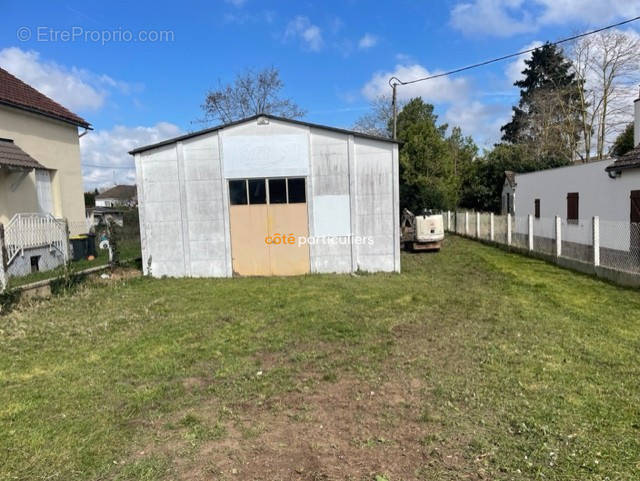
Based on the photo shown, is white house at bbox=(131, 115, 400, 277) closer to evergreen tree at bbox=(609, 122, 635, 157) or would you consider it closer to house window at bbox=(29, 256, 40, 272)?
house window at bbox=(29, 256, 40, 272)

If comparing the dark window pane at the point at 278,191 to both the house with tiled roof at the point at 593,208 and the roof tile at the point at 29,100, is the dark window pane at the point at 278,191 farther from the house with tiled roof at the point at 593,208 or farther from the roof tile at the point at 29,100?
the roof tile at the point at 29,100

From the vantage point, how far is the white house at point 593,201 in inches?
403

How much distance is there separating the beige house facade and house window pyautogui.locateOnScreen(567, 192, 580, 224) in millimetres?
18327

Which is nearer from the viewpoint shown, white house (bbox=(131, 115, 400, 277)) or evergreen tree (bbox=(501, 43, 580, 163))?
white house (bbox=(131, 115, 400, 277))

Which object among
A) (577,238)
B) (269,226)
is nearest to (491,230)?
(577,238)

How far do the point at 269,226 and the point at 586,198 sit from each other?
1218cm

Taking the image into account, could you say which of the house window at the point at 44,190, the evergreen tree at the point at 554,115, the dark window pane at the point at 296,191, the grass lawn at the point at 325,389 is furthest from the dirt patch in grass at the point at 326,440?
the evergreen tree at the point at 554,115

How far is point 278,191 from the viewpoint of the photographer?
11.6 m

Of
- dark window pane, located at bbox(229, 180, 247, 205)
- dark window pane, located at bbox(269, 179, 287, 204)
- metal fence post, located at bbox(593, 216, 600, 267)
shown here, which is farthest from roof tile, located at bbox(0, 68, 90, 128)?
metal fence post, located at bbox(593, 216, 600, 267)

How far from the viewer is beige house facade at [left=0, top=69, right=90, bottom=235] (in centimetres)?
1251

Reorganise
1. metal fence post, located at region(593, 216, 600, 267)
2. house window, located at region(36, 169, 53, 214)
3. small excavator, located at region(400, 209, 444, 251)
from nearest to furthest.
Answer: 1. metal fence post, located at region(593, 216, 600, 267)
2. house window, located at region(36, 169, 53, 214)
3. small excavator, located at region(400, 209, 444, 251)

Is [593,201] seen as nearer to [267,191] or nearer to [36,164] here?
[267,191]

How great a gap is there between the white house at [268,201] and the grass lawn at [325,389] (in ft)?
11.5

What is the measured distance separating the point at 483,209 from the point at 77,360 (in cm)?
2987
